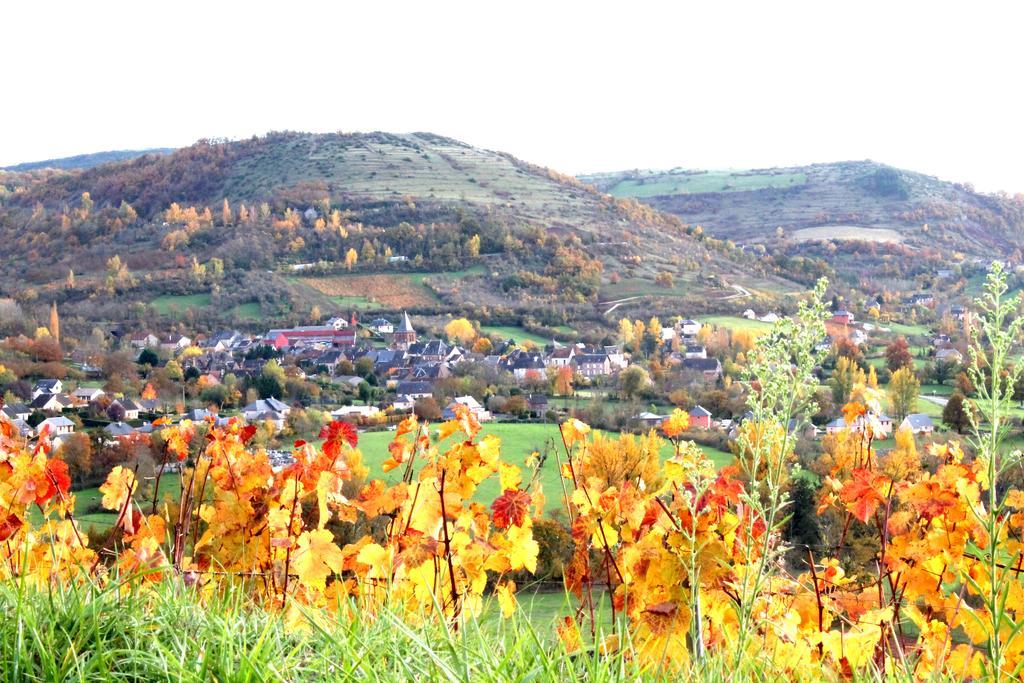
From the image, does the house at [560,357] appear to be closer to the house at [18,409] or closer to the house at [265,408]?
the house at [265,408]

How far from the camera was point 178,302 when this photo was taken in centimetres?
5538

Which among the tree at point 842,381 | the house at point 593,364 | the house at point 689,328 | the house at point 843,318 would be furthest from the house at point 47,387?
the house at point 843,318

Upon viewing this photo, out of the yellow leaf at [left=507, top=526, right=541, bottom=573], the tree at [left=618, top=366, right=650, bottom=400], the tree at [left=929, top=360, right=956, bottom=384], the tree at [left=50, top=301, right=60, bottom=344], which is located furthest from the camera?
the tree at [left=50, top=301, right=60, bottom=344]

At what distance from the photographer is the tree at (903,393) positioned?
83.8ft

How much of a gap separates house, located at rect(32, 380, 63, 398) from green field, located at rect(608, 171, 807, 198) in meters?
75.8

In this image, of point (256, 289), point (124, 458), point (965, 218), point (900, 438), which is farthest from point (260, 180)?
point (900, 438)

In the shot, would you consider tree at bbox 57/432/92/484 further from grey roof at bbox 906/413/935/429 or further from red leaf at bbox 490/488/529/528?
grey roof at bbox 906/413/935/429

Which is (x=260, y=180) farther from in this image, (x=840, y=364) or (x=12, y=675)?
(x=12, y=675)

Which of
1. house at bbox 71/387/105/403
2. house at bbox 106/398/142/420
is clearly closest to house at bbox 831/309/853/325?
house at bbox 106/398/142/420

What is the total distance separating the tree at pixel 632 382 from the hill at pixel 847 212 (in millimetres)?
37481

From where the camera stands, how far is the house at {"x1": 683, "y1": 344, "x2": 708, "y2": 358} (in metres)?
42.0

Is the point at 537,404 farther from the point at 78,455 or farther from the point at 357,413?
the point at 78,455

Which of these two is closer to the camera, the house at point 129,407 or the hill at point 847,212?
the house at point 129,407

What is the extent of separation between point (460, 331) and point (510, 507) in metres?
46.6
